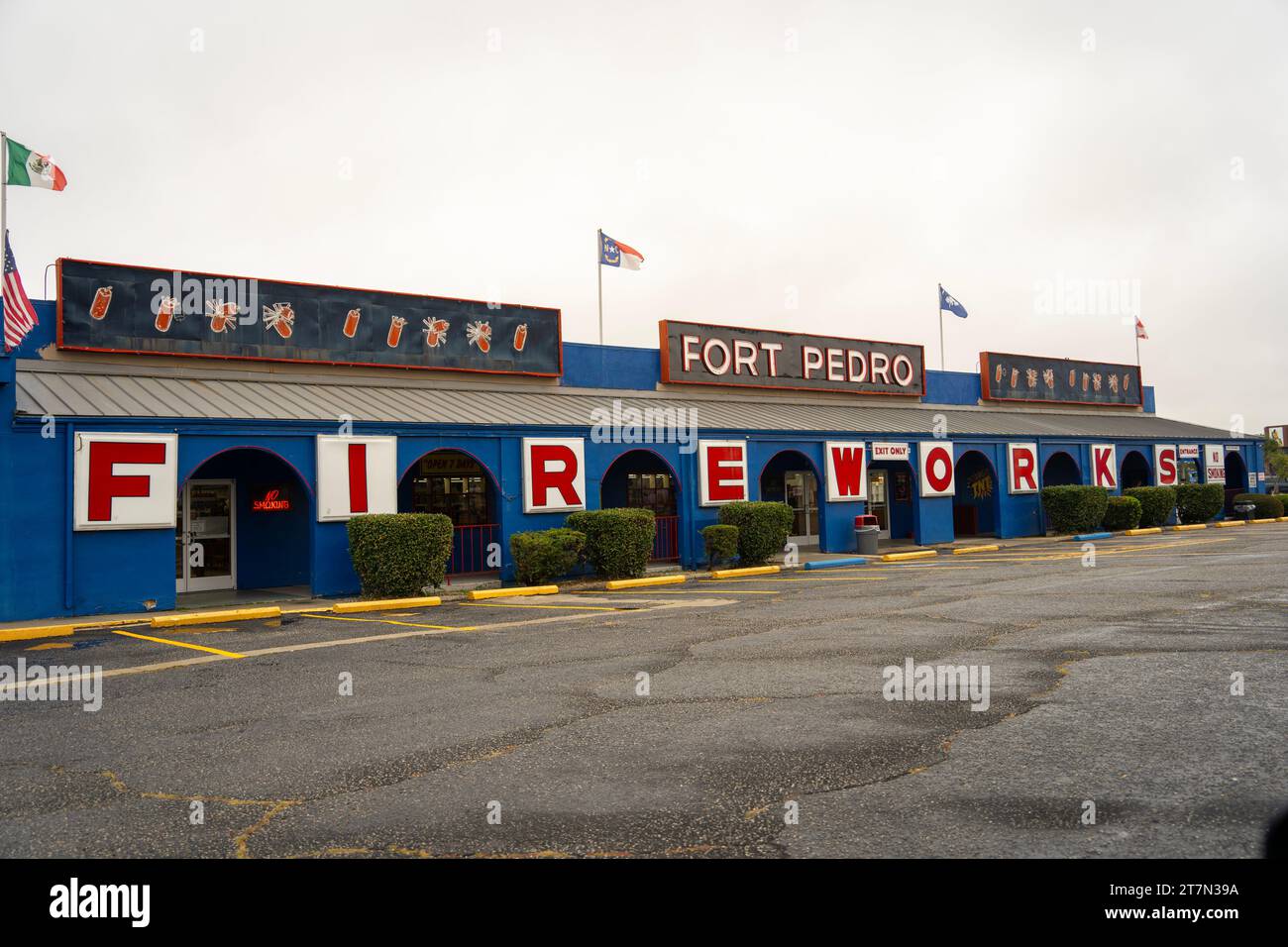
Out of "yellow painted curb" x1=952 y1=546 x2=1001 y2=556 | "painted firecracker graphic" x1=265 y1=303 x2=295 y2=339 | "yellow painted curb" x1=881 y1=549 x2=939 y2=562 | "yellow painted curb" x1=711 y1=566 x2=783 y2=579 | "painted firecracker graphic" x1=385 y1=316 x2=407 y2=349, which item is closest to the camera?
"painted firecracker graphic" x1=265 y1=303 x2=295 y2=339

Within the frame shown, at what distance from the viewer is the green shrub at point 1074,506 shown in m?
28.3

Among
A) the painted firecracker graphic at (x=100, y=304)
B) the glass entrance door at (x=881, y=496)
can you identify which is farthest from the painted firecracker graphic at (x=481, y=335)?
the glass entrance door at (x=881, y=496)

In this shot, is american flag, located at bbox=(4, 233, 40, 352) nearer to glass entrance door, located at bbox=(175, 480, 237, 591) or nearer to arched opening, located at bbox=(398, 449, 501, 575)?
glass entrance door, located at bbox=(175, 480, 237, 591)

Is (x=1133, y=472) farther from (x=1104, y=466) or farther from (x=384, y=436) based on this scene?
(x=384, y=436)

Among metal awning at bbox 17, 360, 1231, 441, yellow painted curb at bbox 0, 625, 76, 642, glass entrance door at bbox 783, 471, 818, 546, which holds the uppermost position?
metal awning at bbox 17, 360, 1231, 441

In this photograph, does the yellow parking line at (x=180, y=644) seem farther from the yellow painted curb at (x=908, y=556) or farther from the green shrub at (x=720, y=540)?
the yellow painted curb at (x=908, y=556)

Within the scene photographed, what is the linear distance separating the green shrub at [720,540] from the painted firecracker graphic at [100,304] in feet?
44.1

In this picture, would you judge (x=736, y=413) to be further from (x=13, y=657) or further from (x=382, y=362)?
(x=13, y=657)

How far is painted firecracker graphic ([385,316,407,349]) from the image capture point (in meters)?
19.8

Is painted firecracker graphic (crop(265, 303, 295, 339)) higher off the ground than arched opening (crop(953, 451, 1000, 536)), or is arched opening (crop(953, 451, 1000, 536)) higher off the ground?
painted firecracker graphic (crop(265, 303, 295, 339))

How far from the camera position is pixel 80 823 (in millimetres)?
4551

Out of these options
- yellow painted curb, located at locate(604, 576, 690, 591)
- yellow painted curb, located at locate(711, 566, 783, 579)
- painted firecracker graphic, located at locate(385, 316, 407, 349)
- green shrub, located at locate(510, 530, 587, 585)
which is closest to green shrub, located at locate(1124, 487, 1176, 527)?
yellow painted curb, located at locate(711, 566, 783, 579)

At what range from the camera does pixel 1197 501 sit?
108ft
